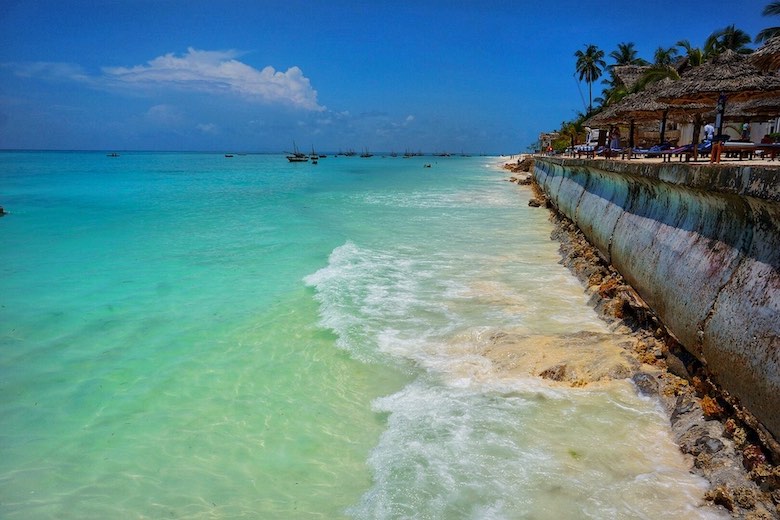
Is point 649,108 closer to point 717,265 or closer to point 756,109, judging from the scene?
point 756,109

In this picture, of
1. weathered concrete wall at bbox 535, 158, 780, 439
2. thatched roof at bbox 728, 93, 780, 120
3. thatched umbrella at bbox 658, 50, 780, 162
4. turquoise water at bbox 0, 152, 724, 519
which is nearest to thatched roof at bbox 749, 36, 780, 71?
thatched umbrella at bbox 658, 50, 780, 162

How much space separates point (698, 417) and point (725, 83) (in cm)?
807

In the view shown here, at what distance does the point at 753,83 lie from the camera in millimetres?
9406

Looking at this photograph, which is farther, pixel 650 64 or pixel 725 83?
pixel 650 64

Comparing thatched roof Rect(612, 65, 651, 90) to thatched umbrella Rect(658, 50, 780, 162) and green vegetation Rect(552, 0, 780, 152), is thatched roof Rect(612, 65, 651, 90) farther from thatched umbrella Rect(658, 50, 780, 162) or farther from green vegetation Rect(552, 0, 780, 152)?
thatched umbrella Rect(658, 50, 780, 162)

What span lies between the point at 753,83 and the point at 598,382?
7.73 meters

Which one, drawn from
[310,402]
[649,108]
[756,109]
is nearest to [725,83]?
[649,108]

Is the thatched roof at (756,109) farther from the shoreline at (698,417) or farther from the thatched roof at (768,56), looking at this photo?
the shoreline at (698,417)

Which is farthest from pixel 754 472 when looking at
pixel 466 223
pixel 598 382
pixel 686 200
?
pixel 466 223

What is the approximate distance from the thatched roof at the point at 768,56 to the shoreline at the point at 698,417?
15.6 ft

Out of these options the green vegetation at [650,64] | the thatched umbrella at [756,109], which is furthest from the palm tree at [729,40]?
the thatched umbrella at [756,109]

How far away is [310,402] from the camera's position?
18.7 feet

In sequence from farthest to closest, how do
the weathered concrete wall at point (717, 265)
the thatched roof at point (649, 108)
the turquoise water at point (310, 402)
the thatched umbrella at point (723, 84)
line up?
1. the thatched roof at point (649, 108)
2. the thatched umbrella at point (723, 84)
3. the turquoise water at point (310, 402)
4. the weathered concrete wall at point (717, 265)

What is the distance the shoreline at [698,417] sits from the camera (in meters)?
3.73
